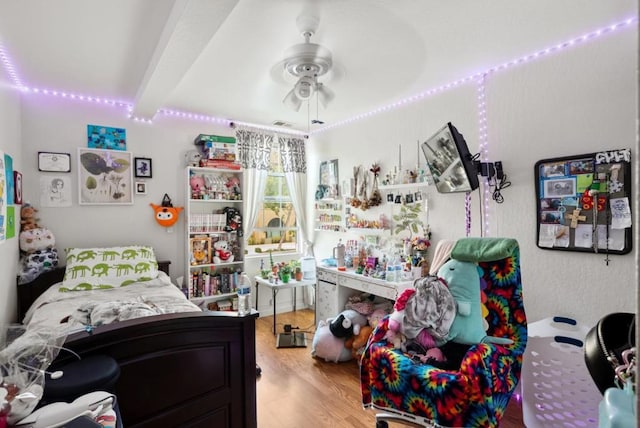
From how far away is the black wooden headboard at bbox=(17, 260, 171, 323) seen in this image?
2.89 metres

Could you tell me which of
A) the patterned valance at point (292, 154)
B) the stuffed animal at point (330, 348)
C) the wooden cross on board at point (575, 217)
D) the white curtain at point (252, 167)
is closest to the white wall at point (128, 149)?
the white curtain at point (252, 167)

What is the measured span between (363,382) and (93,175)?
3.21 metres

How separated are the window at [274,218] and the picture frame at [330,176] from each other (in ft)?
1.87

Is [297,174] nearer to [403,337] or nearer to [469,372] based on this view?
[403,337]

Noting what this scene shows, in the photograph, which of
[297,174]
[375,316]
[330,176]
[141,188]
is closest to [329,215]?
[330,176]

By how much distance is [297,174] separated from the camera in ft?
15.3

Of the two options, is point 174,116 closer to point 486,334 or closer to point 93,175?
point 93,175

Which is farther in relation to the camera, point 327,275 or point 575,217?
point 327,275

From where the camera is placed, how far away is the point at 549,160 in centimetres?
234

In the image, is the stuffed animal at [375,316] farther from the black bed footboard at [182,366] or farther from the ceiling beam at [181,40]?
the ceiling beam at [181,40]

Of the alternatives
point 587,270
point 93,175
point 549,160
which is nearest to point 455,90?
point 549,160

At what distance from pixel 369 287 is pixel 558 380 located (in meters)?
1.60

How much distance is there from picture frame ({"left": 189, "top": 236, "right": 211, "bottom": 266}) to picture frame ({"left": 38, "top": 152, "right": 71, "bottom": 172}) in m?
1.38

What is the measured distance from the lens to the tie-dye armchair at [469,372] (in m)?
1.63
